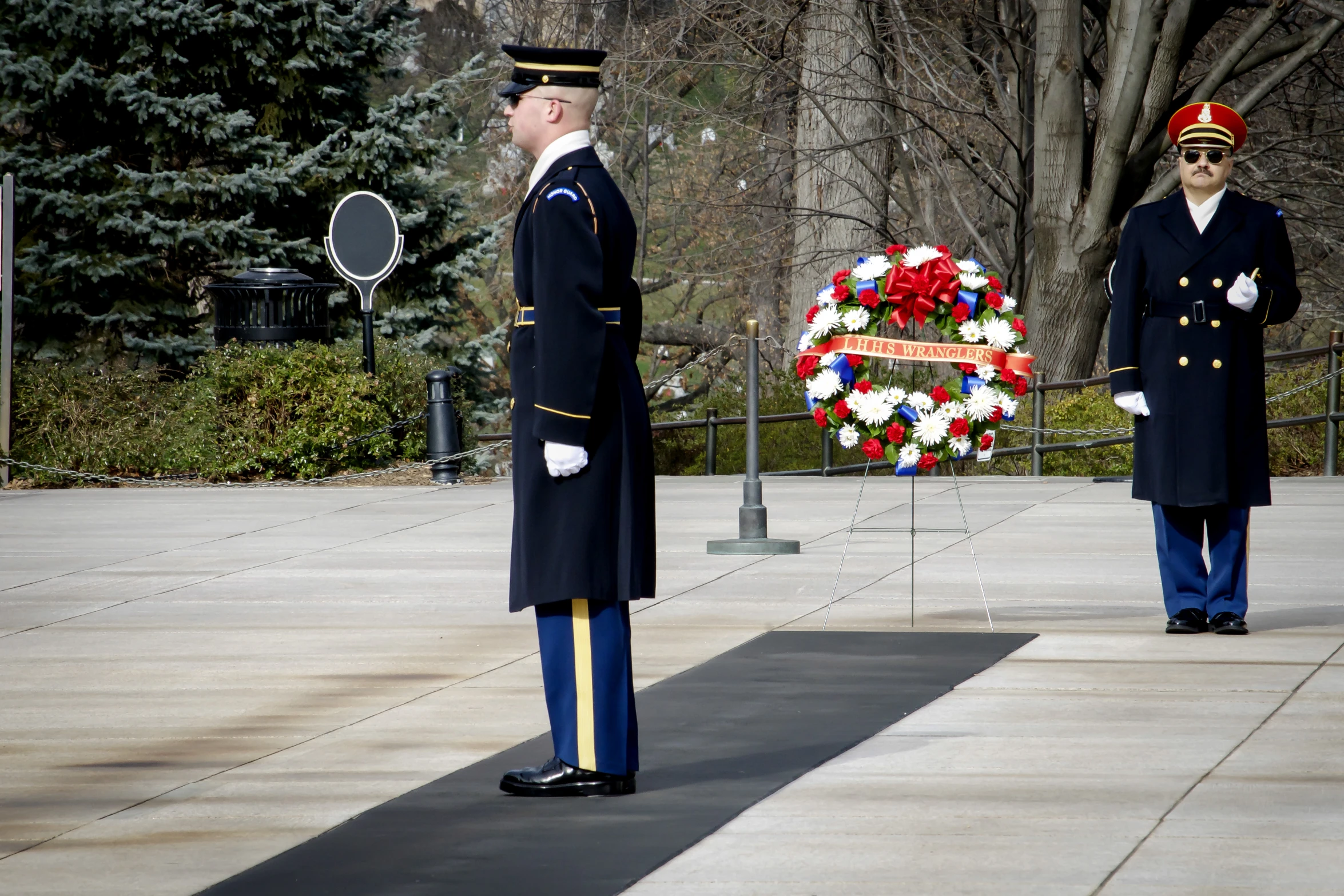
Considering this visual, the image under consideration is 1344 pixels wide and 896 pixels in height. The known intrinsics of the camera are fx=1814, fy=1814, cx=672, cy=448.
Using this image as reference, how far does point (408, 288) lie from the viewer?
21.0 m

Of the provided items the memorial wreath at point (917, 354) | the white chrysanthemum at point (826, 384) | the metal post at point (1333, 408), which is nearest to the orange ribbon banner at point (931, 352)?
the memorial wreath at point (917, 354)

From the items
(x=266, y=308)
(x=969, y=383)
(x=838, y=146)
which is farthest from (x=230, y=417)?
(x=969, y=383)

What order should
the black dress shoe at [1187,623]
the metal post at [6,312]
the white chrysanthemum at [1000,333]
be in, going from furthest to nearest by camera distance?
the metal post at [6,312]
the white chrysanthemum at [1000,333]
the black dress shoe at [1187,623]

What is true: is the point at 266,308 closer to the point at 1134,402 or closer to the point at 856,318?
the point at 856,318

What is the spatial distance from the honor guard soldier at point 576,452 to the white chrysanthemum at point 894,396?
327 cm

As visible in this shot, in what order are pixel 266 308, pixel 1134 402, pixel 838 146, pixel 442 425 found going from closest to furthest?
pixel 1134 402 → pixel 442 425 → pixel 266 308 → pixel 838 146

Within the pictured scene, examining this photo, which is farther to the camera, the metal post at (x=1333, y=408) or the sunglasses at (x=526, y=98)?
the metal post at (x=1333, y=408)

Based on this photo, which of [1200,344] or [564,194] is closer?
[564,194]

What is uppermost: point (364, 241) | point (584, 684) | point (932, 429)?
point (364, 241)

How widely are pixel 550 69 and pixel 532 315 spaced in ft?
2.32

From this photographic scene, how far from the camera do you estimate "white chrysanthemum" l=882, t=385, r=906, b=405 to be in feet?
27.4

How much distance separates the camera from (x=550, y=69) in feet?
16.9

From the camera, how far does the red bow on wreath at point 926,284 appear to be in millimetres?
8180

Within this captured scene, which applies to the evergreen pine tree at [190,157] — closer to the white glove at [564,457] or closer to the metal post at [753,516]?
the metal post at [753,516]
